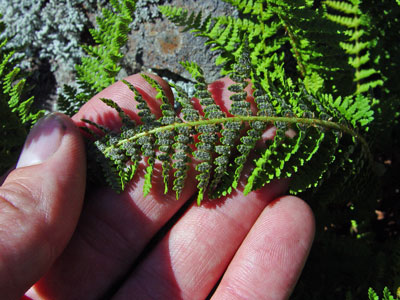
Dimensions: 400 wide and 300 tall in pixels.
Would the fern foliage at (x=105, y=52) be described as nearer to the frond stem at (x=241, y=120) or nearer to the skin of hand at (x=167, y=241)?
the skin of hand at (x=167, y=241)

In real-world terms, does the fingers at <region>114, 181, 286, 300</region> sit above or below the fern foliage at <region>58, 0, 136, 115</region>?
below

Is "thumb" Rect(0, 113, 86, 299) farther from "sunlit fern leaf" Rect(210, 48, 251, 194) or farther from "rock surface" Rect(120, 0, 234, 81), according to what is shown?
"rock surface" Rect(120, 0, 234, 81)

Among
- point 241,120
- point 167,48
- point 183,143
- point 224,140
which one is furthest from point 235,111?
point 167,48

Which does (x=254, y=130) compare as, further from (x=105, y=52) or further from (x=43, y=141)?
(x=105, y=52)

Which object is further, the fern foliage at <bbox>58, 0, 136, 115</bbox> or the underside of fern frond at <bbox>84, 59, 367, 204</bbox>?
the fern foliage at <bbox>58, 0, 136, 115</bbox>

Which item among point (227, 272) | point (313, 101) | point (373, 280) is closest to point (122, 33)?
point (313, 101)

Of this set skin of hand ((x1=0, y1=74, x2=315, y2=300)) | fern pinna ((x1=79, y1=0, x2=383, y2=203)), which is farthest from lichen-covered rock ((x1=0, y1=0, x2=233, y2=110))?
skin of hand ((x1=0, y1=74, x2=315, y2=300))

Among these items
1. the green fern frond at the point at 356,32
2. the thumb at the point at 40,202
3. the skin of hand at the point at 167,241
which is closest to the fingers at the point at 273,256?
the skin of hand at the point at 167,241
